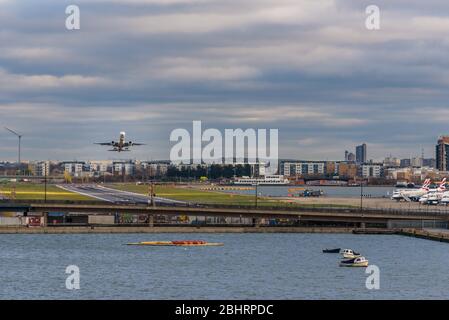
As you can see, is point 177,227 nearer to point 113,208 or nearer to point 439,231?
point 113,208

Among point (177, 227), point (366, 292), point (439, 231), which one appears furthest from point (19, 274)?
point (439, 231)

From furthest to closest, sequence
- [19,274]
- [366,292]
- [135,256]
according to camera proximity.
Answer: [135,256], [19,274], [366,292]

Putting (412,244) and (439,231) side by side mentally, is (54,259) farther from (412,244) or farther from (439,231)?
(439,231)

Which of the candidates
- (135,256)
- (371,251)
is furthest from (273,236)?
(135,256)

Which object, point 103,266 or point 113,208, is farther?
point 113,208

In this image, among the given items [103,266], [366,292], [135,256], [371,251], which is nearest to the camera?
[366,292]

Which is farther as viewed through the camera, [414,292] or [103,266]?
[103,266]
